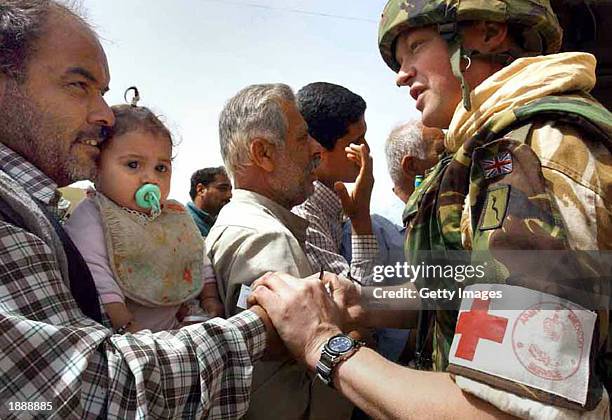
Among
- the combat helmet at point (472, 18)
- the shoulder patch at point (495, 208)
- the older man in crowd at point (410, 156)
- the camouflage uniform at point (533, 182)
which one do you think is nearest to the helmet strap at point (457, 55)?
the combat helmet at point (472, 18)

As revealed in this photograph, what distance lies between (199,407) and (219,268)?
924 millimetres

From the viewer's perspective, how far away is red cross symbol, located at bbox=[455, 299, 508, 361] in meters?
1.23

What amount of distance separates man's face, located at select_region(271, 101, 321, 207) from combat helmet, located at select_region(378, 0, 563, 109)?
0.79 m

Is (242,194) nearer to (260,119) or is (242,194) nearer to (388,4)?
(260,119)

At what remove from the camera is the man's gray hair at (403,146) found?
3895 millimetres

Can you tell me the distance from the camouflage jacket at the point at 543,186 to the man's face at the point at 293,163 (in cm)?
133

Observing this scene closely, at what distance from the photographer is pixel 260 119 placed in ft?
8.62

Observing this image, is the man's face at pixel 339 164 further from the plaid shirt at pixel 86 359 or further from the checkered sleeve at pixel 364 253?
the plaid shirt at pixel 86 359

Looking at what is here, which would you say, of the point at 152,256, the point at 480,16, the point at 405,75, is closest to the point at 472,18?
the point at 480,16

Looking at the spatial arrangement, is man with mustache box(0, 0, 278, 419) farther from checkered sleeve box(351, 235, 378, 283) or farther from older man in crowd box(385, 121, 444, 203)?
older man in crowd box(385, 121, 444, 203)

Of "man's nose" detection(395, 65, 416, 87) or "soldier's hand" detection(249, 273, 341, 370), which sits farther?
"man's nose" detection(395, 65, 416, 87)

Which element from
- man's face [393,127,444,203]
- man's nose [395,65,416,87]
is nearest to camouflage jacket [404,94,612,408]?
man's nose [395,65,416,87]

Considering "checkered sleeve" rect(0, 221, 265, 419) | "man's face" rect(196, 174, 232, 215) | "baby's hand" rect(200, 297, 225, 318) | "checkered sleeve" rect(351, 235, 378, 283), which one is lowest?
"man's face" rect(196, 174, 232, 215)

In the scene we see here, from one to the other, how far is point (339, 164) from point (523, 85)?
2.14 m
